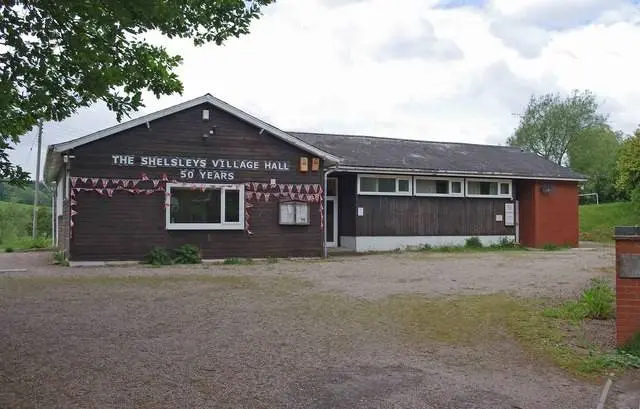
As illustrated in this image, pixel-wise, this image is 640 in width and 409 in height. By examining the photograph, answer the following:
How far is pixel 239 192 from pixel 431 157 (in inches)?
372

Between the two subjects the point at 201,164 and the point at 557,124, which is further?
the point at 557,124

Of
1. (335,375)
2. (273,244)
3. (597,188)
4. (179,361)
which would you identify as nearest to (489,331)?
(335,375)

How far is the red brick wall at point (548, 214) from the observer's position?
82.0 feet

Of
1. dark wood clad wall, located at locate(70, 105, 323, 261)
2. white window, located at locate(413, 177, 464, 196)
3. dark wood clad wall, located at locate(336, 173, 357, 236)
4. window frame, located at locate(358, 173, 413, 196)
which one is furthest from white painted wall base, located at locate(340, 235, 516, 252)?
dark wood clad wall, located at locate(70, 105, 323, 261)

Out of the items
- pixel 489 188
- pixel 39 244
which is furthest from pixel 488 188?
pixel 39 244

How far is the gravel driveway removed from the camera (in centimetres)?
518

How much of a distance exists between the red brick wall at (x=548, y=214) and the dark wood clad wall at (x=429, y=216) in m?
0.84

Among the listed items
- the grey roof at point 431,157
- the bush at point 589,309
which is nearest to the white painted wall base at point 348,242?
the grey roof at point 431,157

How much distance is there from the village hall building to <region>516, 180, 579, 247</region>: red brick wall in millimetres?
2109

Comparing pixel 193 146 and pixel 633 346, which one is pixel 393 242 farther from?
pixel 633 346

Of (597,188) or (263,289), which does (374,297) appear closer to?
(263,289)

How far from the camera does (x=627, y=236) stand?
22.3 feet

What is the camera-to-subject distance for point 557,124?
62781mm

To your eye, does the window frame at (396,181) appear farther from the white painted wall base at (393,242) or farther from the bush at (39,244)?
the bush at (39,244)
